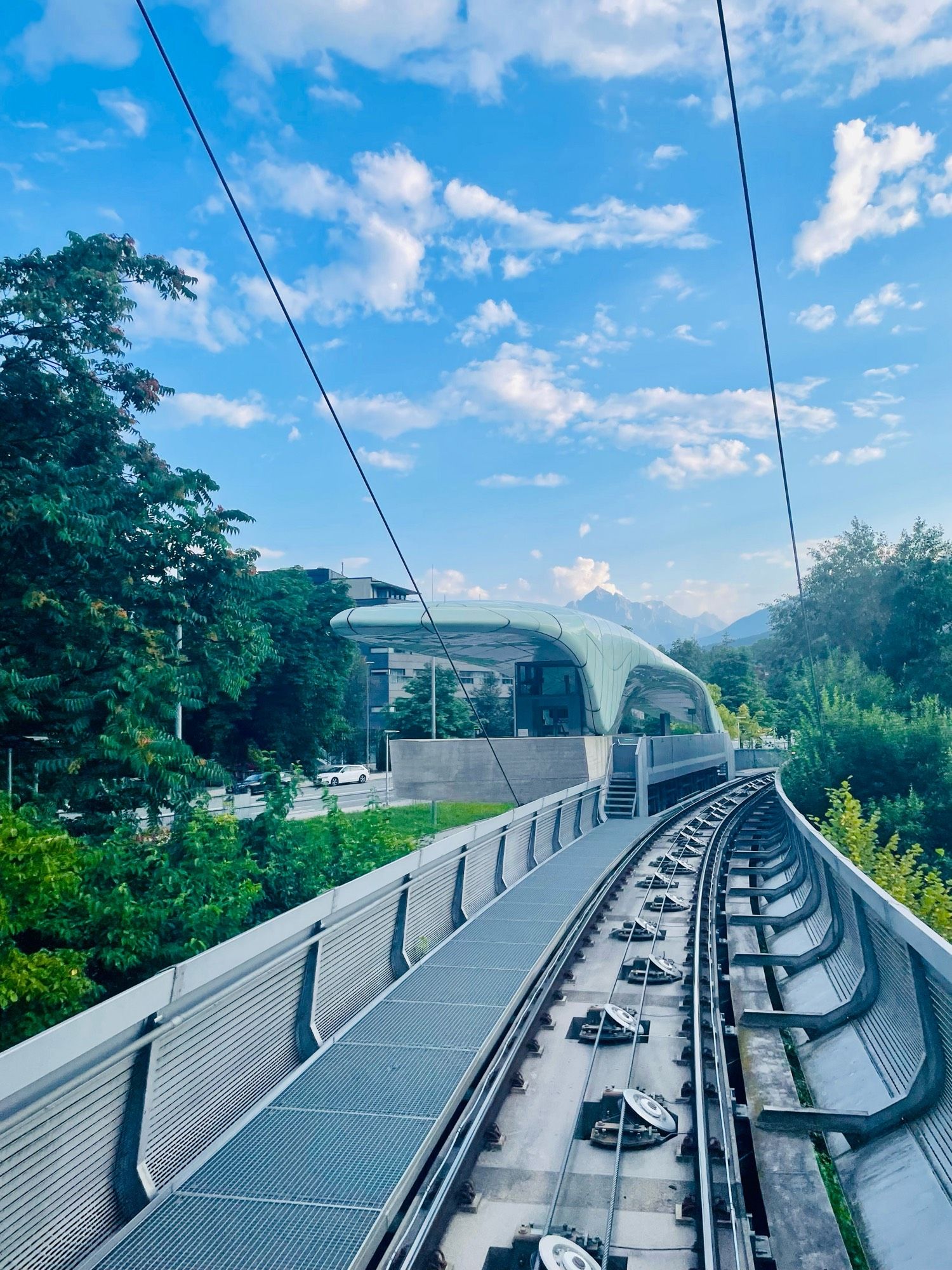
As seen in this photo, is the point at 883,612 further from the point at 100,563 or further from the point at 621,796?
the point at 100,563

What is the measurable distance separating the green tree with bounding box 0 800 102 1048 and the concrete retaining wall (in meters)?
20.8

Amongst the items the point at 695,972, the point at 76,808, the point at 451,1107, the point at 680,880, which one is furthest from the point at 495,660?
the point at 451,1107

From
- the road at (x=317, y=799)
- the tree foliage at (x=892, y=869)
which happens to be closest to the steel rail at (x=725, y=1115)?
the tree foliage at (x=892, y=869)

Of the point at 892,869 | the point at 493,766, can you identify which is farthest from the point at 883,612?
the point at 892,869

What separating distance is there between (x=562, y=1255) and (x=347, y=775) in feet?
134

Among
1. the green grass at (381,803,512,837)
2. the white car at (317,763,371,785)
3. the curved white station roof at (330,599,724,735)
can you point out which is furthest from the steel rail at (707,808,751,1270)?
the white car at (317,763,371,785)

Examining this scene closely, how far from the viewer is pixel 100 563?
1290 cm

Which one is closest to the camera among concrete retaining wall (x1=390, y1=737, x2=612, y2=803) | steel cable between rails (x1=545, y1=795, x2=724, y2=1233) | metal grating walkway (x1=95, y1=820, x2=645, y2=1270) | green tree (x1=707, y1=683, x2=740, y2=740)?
metal grating walkway (x1=95, y1=820, x2=645, y2=1270)

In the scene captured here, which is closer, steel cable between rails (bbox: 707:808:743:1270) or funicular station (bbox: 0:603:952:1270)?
funicular station (bbox: 0:603:952:1270)

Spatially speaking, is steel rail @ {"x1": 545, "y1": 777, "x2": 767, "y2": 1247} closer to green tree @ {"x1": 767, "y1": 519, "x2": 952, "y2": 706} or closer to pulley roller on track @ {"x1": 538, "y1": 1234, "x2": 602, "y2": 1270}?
pulley roller on track @ {"x1": 538, "y1": 1234, "x2": 602, "y2": 1270}

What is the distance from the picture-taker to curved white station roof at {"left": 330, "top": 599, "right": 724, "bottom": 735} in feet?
104

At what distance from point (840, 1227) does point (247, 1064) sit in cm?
323

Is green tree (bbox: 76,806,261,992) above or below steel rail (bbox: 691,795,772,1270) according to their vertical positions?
above

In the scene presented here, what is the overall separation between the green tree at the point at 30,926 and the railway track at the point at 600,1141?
370 cm
